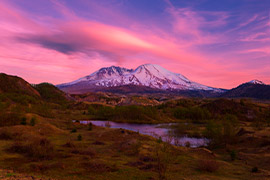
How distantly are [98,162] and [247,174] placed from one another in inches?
566

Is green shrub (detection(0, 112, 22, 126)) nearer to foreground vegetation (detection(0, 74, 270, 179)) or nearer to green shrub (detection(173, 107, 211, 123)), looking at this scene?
foreground vegetation (detection(0, 74, 270, 179))

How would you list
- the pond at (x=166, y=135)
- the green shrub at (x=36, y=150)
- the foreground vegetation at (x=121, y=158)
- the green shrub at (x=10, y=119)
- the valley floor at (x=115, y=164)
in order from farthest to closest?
the pond at (x=166, y=135)
the green shrub at (x=10, y=119)
the green shrub at (x=36, y=150)
the foreground vegetation at (x=121, y=158)
the valley floor at (x=115, y=164)

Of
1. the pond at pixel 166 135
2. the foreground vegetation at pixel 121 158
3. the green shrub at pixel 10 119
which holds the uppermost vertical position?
the green shrub at pixel 10 119

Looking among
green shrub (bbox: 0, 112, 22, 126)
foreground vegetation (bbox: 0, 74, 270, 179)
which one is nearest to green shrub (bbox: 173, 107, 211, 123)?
foreground vegetation (bbox: 0, 74, 270, 179)

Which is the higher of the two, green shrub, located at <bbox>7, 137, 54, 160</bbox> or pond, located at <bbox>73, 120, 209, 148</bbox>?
green shrub, located at <bbox>7, 137, 54, 160</bbox>

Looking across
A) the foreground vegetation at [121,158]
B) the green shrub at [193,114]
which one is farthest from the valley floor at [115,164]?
the green shrub at [193,114]

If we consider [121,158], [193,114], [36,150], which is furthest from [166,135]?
[193,114]

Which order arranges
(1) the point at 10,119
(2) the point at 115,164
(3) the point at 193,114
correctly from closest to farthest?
(2) the point at 115,164, (1) the point at 10,119, (3) the point at 193,114

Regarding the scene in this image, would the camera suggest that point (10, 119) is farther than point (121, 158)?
Yes

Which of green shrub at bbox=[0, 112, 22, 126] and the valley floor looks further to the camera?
green shrub at bbox=[0, 112, 22, 126]

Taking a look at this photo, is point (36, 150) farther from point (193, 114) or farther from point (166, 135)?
point (193, 114)

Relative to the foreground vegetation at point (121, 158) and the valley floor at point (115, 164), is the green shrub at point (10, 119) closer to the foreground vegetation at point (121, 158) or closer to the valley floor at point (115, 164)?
the foreground vegetation at point (121, 158)

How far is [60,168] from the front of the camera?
648 inches

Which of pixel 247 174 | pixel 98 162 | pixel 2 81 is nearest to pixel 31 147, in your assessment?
pixel 98 162
